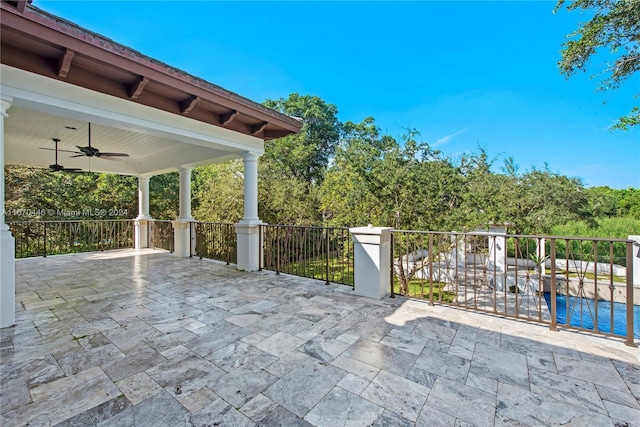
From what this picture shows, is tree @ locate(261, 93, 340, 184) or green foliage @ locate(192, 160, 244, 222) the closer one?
green foliage @ locate(192, 160, 244, 222)

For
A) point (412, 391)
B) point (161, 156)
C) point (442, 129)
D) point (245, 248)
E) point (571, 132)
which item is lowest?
point (412, 391)

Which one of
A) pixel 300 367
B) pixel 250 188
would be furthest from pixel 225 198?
pixel 300 367

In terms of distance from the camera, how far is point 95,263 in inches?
249

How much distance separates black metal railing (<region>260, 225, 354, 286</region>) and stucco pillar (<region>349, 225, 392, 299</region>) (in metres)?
0.94

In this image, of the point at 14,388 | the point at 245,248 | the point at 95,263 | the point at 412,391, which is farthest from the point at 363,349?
the point at 95,263

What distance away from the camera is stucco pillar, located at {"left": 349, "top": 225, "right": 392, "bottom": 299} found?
364cm

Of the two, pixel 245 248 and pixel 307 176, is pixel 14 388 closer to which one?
pixel 245 248

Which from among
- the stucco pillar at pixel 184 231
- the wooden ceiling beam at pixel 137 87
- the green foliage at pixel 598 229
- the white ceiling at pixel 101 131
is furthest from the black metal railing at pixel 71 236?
the green foliage at pixel 598 229

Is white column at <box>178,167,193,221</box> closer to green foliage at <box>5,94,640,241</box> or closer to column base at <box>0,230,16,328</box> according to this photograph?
green foliage at <box>5,94,640,241</box>

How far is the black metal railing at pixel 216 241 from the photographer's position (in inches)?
251

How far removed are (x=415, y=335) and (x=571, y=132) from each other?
1235cm

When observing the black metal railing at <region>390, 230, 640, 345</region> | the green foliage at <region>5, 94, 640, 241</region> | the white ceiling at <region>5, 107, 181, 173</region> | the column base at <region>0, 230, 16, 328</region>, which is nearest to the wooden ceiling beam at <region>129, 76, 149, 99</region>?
the white ceiling at <region>5, 107, 181, 173</region>

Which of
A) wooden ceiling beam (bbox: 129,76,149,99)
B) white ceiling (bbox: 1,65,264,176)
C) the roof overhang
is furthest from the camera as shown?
wooden ceiling beam (bbox: 129,76,149,99)

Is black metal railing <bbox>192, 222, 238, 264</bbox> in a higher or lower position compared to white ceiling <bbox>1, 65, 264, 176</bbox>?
lower
